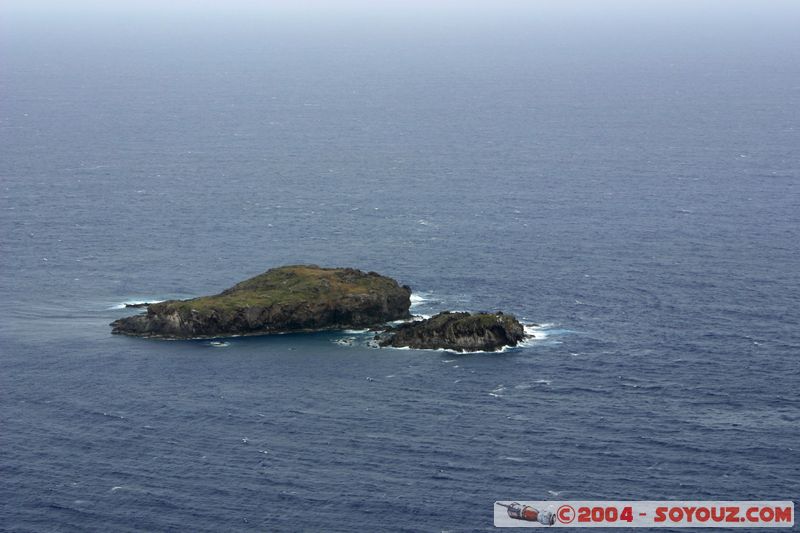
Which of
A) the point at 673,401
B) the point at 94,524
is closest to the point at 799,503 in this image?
the point at 673,401

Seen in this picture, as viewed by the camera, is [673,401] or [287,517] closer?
[287,517]

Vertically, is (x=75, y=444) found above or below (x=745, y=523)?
above

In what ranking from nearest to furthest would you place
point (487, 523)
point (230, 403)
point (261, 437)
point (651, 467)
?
1. point (487, 523)
2. point (651, 467)
3. point (261, 437)
4. point (230, 403)

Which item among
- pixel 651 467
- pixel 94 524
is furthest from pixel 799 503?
pixel 94 524

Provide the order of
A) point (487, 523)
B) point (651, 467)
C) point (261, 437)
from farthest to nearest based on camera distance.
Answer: point (261, 437)
point (651, 467)
point (487, 523)

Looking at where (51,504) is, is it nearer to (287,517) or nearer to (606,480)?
(287,517)

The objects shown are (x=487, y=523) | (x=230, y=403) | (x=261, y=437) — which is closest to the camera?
(x=487, y=523)

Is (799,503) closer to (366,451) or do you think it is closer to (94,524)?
(366,451)

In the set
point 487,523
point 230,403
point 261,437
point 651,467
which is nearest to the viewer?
point 487,523

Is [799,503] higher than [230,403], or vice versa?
[230,403]
